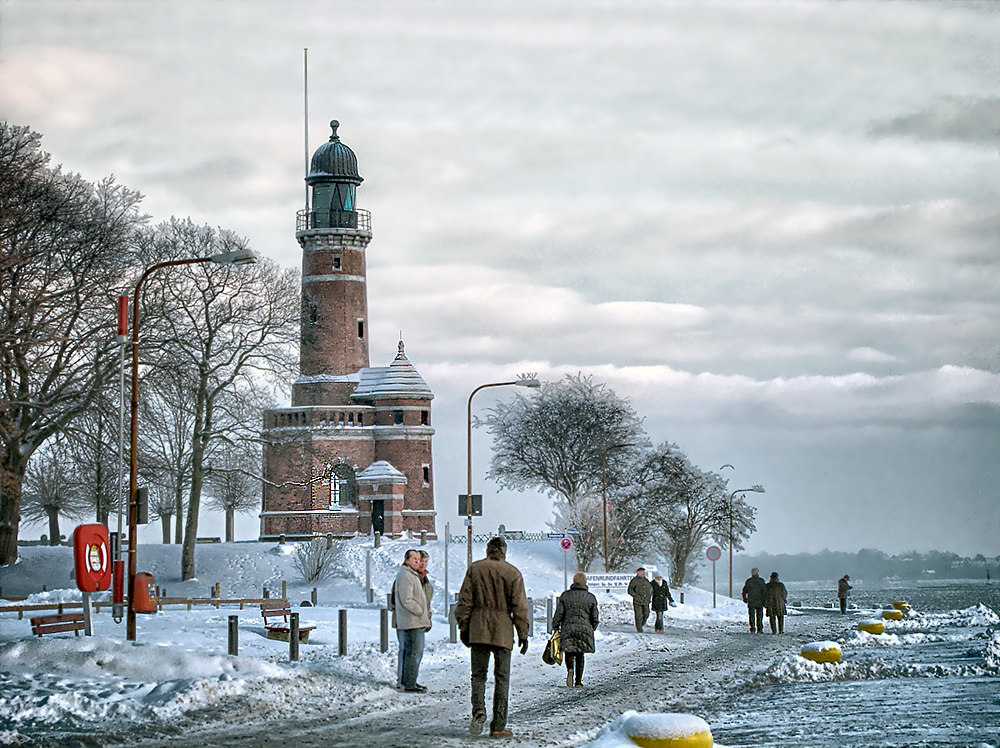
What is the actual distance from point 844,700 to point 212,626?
49.2 feet

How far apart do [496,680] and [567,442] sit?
231ft

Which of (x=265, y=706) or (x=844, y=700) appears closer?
(x=265, y=706)

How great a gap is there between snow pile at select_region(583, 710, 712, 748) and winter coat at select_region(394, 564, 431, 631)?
520 centimetres

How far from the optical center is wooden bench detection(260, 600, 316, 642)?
24.8m

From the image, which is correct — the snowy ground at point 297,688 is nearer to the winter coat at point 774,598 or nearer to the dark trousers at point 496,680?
the dark trousers at point 496,680

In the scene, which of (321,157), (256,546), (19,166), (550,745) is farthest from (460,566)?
(550,745)

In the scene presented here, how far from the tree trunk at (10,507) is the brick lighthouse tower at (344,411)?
87.4ft

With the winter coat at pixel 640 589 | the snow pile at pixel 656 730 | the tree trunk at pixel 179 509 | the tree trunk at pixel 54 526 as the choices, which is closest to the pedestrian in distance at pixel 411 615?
the snow pile at pixel 656 730

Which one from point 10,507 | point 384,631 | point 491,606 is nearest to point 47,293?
point 10,507

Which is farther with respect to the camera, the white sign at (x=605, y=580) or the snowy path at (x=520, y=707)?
the white sign at (x=605, y=580)

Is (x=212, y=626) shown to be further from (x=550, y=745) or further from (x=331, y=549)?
(x=331, y=549)

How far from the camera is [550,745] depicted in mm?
12992

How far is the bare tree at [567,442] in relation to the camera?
8250cm

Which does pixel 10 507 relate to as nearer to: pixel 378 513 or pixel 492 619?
pixel 378 513
